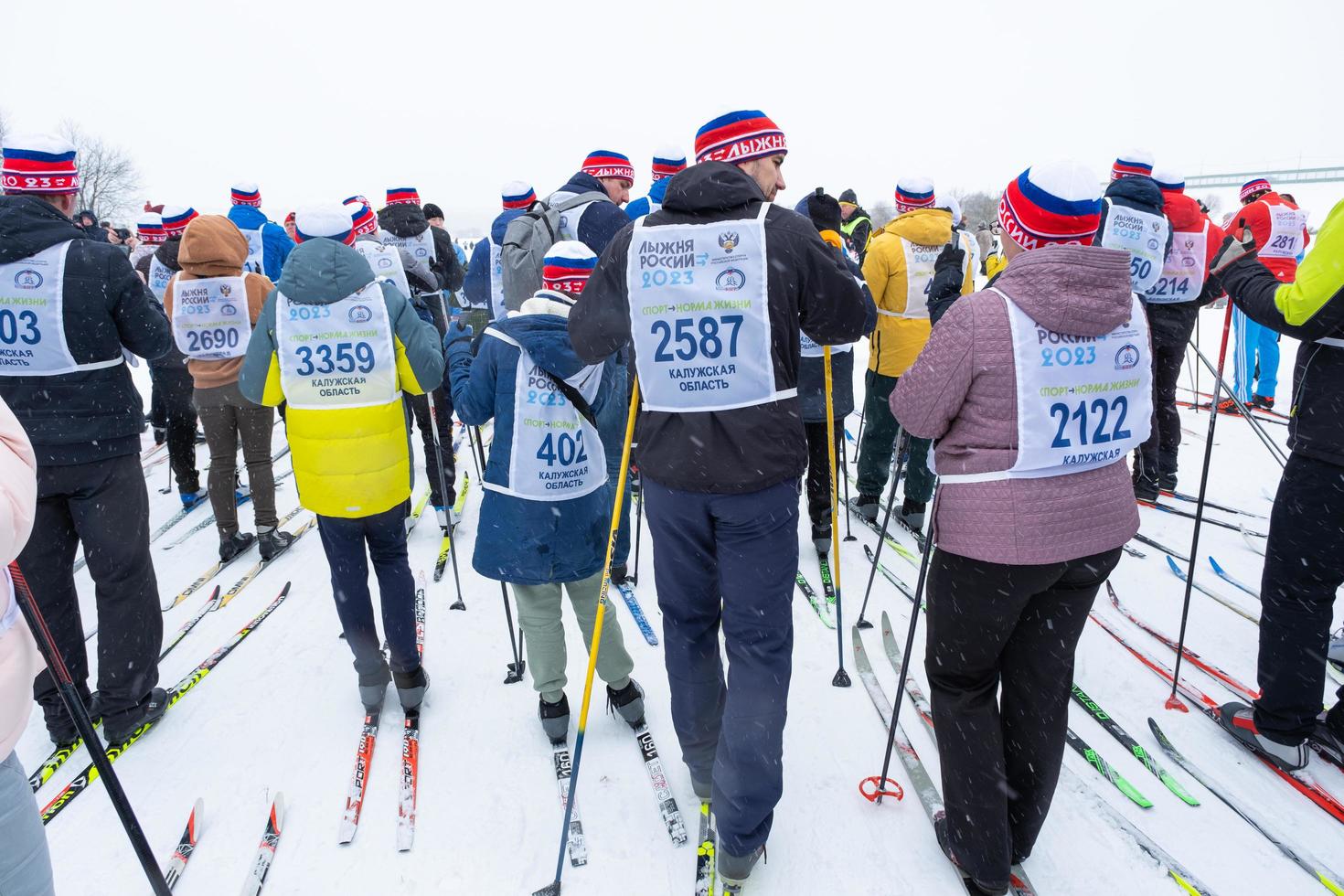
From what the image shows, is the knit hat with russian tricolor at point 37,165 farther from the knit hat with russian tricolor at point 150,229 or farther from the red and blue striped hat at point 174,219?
the knit hat with russian tricolor at point 150,229

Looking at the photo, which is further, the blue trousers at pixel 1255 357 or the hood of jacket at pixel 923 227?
the blue trousers at pixel 1255 357

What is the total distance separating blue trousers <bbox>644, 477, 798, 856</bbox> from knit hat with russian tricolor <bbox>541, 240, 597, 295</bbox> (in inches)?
41.7

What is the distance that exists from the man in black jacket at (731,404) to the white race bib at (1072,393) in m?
0.56

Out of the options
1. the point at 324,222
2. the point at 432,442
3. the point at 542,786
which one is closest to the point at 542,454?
the point at 542,786

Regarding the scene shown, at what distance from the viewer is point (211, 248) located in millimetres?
4863

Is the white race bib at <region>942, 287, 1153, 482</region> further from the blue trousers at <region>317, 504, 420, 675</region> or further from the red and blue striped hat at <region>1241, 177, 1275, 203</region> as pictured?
the red and blue striped hat at <region>1241, 177, 1275, 203</region>

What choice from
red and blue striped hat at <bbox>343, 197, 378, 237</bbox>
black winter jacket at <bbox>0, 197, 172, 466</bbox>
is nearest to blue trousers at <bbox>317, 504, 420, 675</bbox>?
black winter jacket at <bbox>0, 197, 172, 466</bbox>

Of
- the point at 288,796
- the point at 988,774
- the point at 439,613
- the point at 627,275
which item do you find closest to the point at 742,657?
the point at 988,774

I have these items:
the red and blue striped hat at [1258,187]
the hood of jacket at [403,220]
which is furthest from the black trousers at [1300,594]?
the hood of jacket at [403,220]

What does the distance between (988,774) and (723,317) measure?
1710mm

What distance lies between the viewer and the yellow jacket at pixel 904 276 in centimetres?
504

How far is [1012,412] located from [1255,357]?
9.01 metres

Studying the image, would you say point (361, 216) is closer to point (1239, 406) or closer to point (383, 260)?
point (383, 260)

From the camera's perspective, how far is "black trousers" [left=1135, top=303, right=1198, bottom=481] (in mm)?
5805
